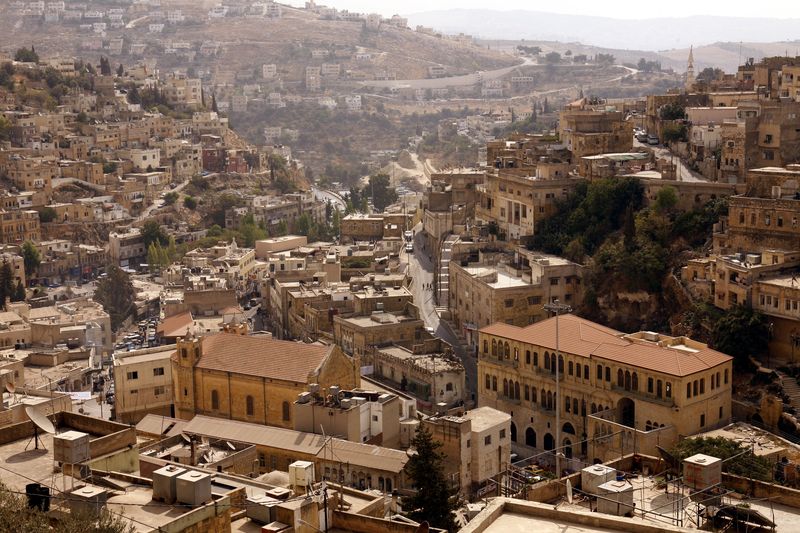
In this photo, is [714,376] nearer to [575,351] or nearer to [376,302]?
[575,351]

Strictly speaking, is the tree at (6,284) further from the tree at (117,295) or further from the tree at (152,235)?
the tree at (152,235)

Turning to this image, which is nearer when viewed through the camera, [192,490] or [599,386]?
[192,490]

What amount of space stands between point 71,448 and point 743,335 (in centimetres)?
2222

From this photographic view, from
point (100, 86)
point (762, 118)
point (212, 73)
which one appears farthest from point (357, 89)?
point (762, 118)

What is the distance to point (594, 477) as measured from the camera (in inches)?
675

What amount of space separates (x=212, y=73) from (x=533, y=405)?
13020cm

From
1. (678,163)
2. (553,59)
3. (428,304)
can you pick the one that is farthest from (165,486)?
(553,59)

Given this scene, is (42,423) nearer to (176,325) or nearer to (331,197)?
(176,325)

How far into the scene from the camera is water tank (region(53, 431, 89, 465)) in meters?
16.4

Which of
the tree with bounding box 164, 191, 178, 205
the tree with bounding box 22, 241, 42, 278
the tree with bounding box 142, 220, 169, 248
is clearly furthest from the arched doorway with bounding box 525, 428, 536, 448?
the tree with bounding box 164, 191, 178, 205

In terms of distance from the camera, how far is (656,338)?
34.4 m

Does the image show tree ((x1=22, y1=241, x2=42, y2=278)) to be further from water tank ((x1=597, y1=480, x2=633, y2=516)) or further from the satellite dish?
water tank ((x1=597, y1=480, x2=633, y2=516))

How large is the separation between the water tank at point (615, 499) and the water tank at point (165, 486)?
4.95 m

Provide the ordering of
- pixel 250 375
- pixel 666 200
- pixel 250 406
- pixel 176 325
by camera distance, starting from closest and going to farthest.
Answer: pixel 250 375 < pixel 250 406 < pixel 666 200 < pixel 176 325
